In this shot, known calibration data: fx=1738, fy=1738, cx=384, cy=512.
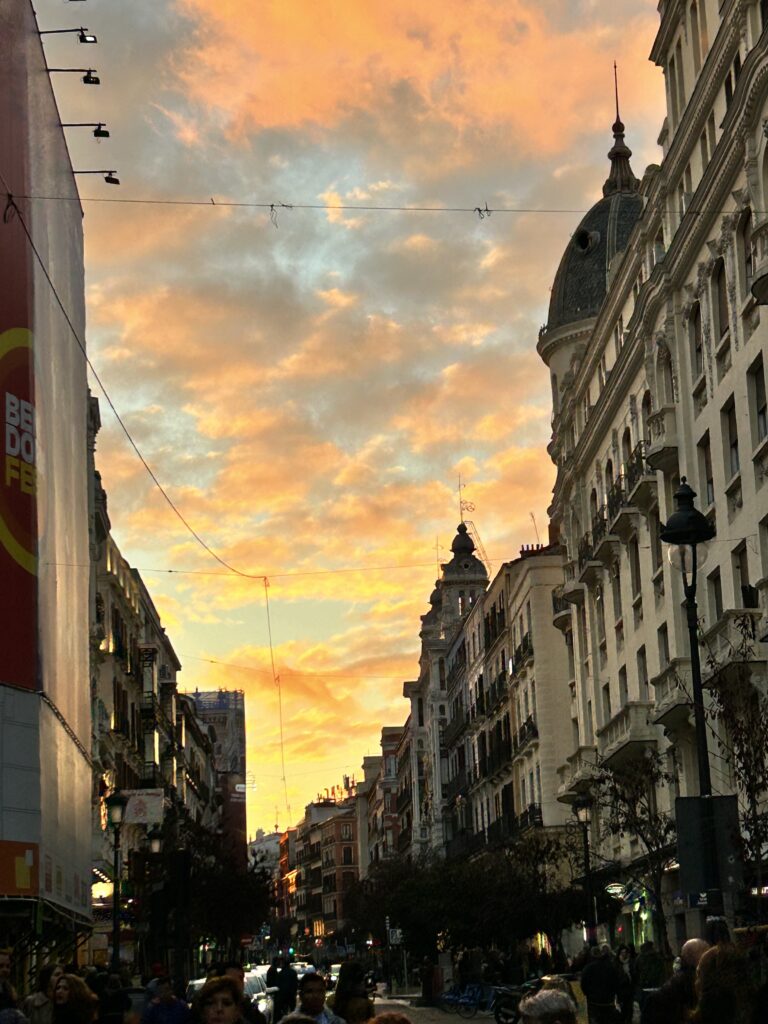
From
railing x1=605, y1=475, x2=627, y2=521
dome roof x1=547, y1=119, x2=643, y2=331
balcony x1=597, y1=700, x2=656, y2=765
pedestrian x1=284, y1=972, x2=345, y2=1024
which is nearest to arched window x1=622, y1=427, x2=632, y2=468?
railing x1=605, y1=475, x2=627, y2=521

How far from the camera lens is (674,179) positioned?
4147 centimetres

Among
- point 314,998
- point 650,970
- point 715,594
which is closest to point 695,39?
point 715,594

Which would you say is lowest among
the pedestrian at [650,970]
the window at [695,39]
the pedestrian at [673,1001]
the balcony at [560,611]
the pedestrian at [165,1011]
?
the pedestrian at [650,970]

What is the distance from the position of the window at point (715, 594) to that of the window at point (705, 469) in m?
1.61

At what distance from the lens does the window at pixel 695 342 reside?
132 feet

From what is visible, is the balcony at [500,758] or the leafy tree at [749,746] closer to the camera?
the leafy tree at [749,746]

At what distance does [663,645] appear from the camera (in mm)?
45969

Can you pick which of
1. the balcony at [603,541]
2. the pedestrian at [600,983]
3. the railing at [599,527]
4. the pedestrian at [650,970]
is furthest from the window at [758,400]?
the railing at [599,527]

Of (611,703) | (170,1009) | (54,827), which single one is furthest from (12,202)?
(611,703)

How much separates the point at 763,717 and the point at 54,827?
563 inches

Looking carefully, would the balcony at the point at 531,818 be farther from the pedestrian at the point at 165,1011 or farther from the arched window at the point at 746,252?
the pedestrian at the point at 165,1011

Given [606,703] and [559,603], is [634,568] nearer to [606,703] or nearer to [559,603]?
[606,703]

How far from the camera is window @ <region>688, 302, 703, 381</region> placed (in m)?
40.3

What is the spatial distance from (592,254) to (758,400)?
26746mm
